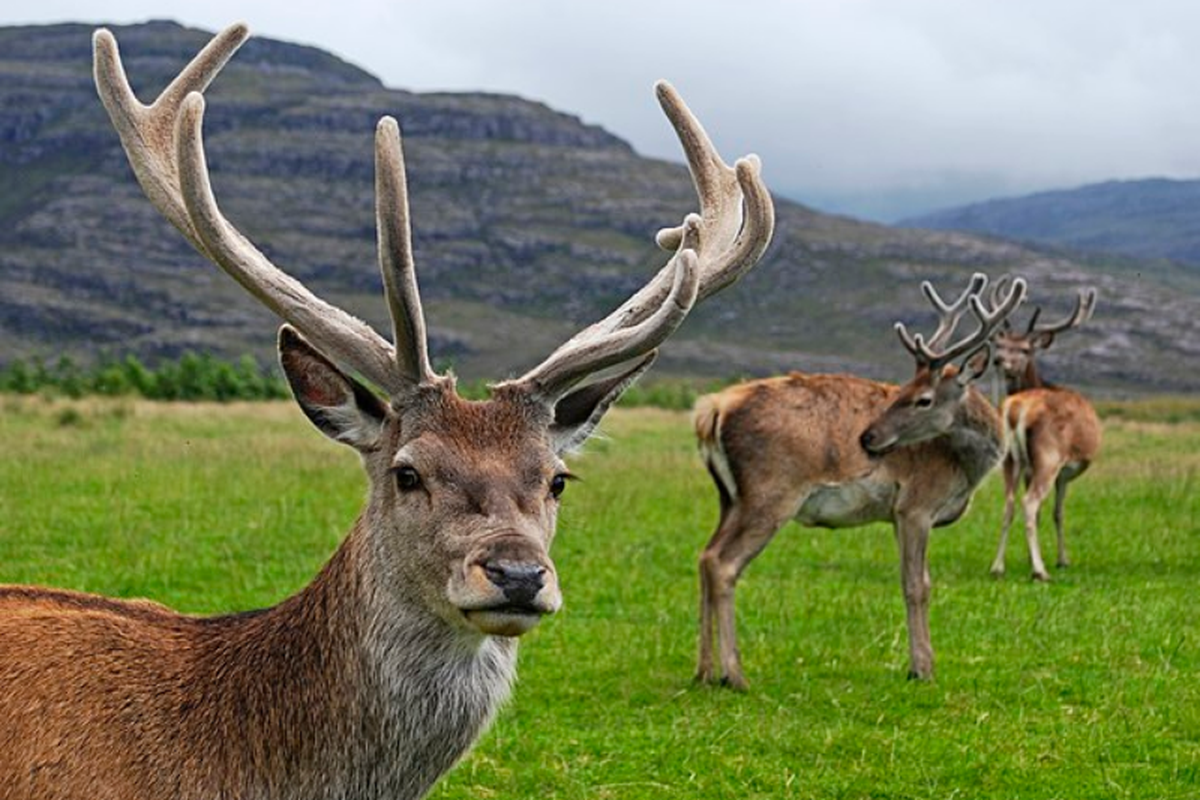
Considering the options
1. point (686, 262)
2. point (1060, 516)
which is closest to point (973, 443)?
point (1060, 516)

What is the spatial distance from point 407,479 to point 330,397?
0.34 metres

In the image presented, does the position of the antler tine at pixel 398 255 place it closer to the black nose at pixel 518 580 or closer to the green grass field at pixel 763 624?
the black nose at pixel 518 580

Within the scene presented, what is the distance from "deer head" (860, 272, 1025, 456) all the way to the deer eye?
544 centimetres

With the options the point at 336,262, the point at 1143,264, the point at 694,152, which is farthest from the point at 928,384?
the point at 1143,264

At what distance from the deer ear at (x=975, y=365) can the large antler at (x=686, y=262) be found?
15.3 ft

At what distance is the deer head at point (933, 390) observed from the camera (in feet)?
30.3

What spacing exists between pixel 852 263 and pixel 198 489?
383 feet

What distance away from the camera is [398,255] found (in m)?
4.17

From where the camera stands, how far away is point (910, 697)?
338 inches

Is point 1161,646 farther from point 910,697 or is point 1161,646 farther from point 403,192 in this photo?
point 403,192

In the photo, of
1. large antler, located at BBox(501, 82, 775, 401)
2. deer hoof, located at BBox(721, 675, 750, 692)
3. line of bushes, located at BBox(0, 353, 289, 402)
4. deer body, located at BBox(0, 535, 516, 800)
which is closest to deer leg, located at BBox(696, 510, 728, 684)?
deer hoof, located at BBox(721, 675, 750, 692)

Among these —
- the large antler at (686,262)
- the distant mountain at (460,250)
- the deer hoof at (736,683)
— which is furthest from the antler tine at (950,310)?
the distant mountain at (460,250)

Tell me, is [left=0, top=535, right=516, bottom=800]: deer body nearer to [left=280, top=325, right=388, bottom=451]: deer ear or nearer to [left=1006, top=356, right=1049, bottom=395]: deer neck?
[left=280, top=325, right=388, bottom=451]: deer ear

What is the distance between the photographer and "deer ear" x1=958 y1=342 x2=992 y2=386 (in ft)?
32.2
